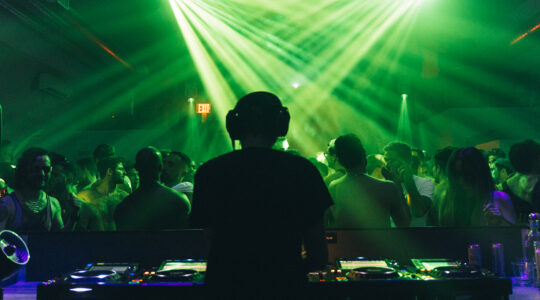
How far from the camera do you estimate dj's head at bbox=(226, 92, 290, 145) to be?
4.91 ft

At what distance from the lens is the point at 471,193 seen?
2564mm

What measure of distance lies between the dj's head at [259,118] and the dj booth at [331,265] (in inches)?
24.5

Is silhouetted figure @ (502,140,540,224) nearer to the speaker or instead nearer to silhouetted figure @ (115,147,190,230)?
silhouetted figure @ (115,147,190,230)

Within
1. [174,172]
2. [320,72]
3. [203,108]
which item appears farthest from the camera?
[203,108]

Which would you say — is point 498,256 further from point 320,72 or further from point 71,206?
point 320,72

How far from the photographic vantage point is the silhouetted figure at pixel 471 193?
2.54 metres

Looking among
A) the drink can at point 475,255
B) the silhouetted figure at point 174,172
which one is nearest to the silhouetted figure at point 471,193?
the drink can at point 475,255

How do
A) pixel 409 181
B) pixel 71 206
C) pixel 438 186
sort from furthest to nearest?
pixel 438 186
pixel 409 181
pixel 71 206

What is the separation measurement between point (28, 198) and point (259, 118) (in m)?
1.92

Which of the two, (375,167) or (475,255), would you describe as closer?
(475,255)

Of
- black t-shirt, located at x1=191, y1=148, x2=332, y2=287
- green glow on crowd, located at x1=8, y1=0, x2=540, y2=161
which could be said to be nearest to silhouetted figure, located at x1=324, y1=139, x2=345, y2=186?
black t-shirt, located at x1=191, y1=148, x2=332, y2=287

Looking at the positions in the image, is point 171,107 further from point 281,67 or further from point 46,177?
point 46,177

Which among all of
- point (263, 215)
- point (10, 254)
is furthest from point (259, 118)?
point (10, 254)

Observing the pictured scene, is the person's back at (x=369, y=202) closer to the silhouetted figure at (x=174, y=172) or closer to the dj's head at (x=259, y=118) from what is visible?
the dj's head at (x=259, y=118)
